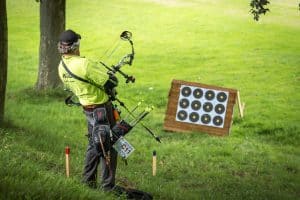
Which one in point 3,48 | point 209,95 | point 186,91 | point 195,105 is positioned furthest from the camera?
point 186,91

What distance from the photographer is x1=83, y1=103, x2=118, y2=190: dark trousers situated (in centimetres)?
830

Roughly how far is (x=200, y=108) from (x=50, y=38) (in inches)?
223

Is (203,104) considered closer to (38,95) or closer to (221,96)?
(221,96)

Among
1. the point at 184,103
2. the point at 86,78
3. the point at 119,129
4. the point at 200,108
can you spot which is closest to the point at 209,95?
the point at 200,108

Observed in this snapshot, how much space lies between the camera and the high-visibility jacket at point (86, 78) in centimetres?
798

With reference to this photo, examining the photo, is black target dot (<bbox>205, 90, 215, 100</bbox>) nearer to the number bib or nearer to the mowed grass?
the mowed grass

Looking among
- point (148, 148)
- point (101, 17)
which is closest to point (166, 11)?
point (101, 17)

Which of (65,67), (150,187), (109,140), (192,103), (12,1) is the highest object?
(65,67)

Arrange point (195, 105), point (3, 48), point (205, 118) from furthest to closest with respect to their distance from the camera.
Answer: point (195, 105), point (205, 118), point (3, 48)

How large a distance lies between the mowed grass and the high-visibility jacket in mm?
1204

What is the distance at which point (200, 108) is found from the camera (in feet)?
55.7

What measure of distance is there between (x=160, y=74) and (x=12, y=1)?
23.5 meters

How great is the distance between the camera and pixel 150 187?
9609 mm

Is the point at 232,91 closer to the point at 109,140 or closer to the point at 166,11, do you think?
the point at 109,140
